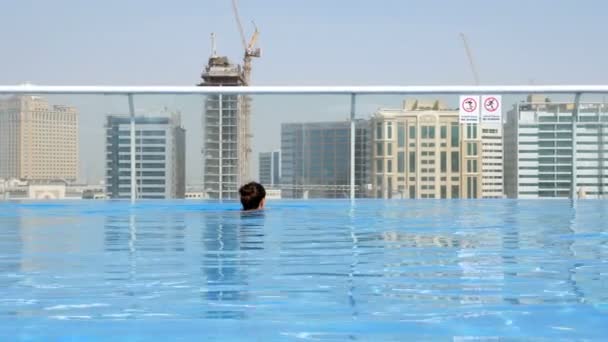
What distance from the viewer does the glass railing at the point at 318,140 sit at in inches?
285

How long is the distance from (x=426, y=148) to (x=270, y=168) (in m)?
1.35

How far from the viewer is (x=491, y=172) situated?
7.52 metres

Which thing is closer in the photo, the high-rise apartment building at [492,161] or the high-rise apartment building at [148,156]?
the high-rise apartment building at [148,156]

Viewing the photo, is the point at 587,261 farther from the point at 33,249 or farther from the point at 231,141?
the point at 231,141

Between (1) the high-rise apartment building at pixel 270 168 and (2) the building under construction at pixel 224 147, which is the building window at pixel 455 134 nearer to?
(1) the high-rise apartment building at pixel 270 168

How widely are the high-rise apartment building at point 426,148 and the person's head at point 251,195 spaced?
1.32m

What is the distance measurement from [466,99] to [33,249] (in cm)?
443

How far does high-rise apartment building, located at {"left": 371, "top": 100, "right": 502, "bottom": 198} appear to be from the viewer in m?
7.28

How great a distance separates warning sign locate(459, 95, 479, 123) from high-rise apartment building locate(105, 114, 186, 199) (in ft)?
7.76

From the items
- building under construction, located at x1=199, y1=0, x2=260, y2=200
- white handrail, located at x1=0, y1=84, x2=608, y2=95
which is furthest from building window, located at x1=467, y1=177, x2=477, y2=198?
building under construction, located at x1=199, y1=0, x2=260, y2=200
